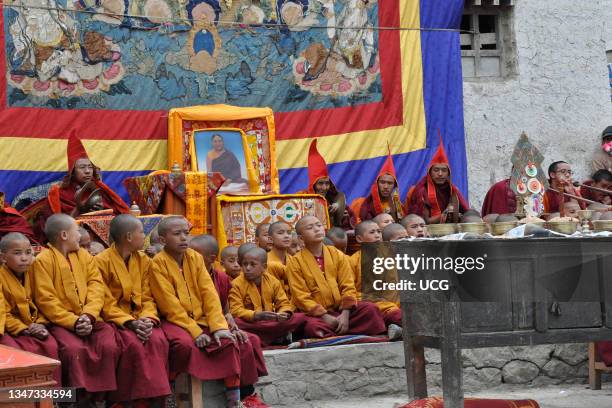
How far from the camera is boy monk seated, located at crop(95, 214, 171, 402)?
687cm

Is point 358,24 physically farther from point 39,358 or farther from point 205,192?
point 39,358

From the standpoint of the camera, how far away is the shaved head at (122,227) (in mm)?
7188

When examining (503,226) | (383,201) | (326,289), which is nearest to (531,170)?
(503,226)

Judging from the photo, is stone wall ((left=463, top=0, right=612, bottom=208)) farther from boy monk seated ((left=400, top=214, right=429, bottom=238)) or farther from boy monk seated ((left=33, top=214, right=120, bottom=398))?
boy monk seated ((left=33, top=214, right=120, bottom=398))

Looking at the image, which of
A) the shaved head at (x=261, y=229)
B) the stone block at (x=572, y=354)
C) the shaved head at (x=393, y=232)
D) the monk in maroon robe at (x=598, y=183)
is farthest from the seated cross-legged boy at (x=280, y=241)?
the monk in maroon robe at (x=598, y=183)

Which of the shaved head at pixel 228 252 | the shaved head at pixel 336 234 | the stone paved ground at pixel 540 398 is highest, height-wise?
the shaved head at pixel 336 234

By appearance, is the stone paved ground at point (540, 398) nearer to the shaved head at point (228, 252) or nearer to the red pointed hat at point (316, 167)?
the shaved head at point (228, 252)

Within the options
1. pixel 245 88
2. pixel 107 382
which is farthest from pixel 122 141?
pixel 107 382

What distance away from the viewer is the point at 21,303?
270 inches

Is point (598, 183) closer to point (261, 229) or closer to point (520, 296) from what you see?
point (261, 229)

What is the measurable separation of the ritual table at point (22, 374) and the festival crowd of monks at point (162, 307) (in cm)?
118

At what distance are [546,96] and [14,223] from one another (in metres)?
6.39

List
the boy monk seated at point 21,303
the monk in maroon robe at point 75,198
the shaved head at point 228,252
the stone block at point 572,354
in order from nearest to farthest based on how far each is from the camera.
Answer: the boy monk seated at point 21,303, the stone block at point 572,354, the shaved head at point 228,252, the monk in maroon robe at point 75,198

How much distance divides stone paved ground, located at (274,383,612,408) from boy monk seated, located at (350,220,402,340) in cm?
47
